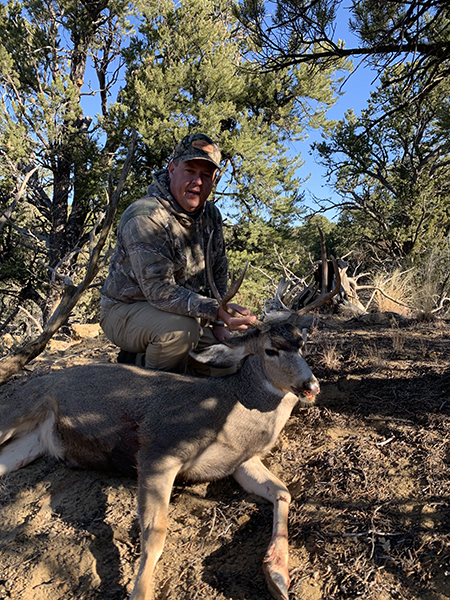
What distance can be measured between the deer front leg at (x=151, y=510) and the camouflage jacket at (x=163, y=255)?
3.79 feet

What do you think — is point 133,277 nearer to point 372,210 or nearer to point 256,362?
point 256,362

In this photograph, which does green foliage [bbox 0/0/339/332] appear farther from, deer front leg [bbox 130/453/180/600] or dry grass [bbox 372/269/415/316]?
deer front leg [bbox 130/453/180/600]

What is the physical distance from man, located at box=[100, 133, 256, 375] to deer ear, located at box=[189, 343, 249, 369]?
0.25m

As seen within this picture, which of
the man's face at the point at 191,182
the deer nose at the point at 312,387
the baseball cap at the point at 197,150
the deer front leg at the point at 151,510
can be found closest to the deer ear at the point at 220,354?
the deer nose at the point at 312,387

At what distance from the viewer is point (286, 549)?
2.07 m

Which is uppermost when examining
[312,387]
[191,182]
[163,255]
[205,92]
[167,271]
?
[205,92]

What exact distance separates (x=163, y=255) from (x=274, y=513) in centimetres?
215

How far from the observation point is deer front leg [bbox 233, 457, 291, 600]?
75.0 inches

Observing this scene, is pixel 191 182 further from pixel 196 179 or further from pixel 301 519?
pixel 301 519

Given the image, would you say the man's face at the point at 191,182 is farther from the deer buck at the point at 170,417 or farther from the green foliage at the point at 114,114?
the green foliage at the point at 114,114

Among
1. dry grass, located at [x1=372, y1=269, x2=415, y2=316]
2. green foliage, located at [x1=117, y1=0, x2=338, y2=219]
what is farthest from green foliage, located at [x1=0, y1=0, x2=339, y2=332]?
dry grass, located at [x1=372, y1=269, x2=415, y2=316]

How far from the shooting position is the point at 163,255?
3580mm

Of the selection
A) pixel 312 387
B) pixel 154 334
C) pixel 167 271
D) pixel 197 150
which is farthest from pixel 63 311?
pixel 312 387

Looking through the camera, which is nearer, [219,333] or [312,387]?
[312,387]
